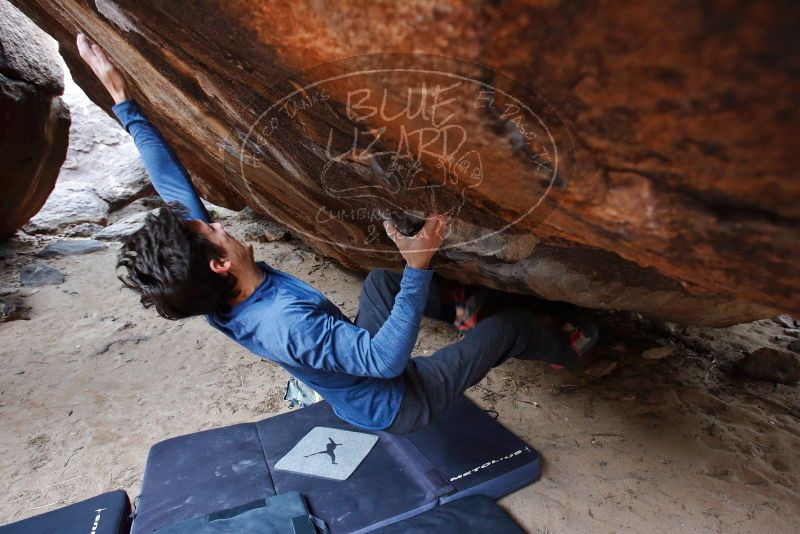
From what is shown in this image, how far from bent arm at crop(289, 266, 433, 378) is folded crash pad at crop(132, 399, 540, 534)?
101cm

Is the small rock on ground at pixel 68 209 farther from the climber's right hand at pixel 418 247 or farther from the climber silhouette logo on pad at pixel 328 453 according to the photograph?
the climber's right hand at pixel 418 247

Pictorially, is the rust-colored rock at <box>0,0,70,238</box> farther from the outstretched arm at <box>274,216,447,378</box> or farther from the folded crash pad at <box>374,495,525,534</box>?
the folded crash pad at <box>374,495,525,534</box>

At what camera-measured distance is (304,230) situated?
3998mm

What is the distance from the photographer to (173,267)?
1562mm

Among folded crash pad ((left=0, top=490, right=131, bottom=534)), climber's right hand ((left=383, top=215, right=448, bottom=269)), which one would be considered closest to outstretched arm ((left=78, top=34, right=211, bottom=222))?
climber's right hand ((left=383, top=215, right=448, bottom=269))

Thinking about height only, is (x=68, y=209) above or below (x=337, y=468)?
below

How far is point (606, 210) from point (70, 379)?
4062mm

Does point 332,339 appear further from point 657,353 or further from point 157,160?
point 657,353

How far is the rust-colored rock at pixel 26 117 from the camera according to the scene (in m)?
5.14

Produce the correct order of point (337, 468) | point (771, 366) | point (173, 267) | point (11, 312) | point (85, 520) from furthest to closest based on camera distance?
1. point (11, 312)
2. point (771, 366)
3. point (337, 468)
4. point (85, 520)
5. point (173, 267)

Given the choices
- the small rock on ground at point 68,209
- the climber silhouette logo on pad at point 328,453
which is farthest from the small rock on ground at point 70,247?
the climber silhouette logo on pad at point 328,453

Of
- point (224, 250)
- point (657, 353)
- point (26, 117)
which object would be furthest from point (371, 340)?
point (26, 117)

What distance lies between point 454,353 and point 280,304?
926 mm

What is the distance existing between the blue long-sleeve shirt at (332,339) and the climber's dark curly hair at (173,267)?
0.42 ft
